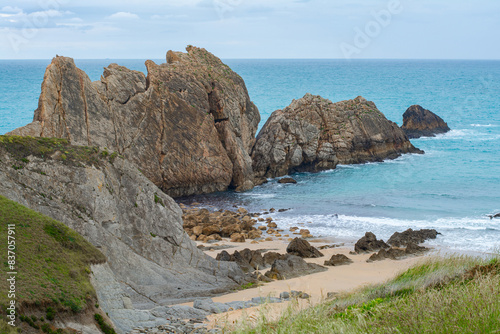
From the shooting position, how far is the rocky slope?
16.7 meters

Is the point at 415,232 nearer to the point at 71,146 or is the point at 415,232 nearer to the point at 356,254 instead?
the point at 356,254

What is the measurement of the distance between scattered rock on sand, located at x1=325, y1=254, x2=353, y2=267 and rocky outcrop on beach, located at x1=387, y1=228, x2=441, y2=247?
487 centimetres

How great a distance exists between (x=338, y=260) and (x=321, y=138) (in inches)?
1170

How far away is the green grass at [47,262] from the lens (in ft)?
38.1

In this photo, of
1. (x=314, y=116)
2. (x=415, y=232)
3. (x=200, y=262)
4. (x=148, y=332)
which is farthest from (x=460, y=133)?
(x=148, y=332)

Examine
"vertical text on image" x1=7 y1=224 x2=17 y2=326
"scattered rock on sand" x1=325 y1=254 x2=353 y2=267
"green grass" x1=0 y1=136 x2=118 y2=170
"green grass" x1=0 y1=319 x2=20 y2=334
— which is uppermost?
"green grass" x1=0 y1=136 x2=118 y2=170

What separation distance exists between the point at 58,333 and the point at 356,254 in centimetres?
2090

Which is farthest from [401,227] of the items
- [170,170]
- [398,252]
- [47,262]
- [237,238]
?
[47,262]

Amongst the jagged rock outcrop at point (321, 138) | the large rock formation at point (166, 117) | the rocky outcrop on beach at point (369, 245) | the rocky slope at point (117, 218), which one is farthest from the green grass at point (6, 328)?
the jagged rock outcrop at point (321, 138)

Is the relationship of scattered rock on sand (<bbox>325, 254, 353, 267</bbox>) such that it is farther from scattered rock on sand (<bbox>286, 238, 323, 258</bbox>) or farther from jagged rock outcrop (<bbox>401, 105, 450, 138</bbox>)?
jagged rock outcrop (<bbox>401, 105, 450, 138</bbox>)

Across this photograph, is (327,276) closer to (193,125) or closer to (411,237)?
(411,237)

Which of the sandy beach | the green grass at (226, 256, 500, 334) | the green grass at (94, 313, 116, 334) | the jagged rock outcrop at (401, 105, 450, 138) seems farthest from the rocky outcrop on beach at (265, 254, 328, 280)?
the jagged rock outcrop at (401, 105, 450, 138)

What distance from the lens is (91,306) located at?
12.5m

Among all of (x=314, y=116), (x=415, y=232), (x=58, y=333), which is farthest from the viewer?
(x=314, y=116)
